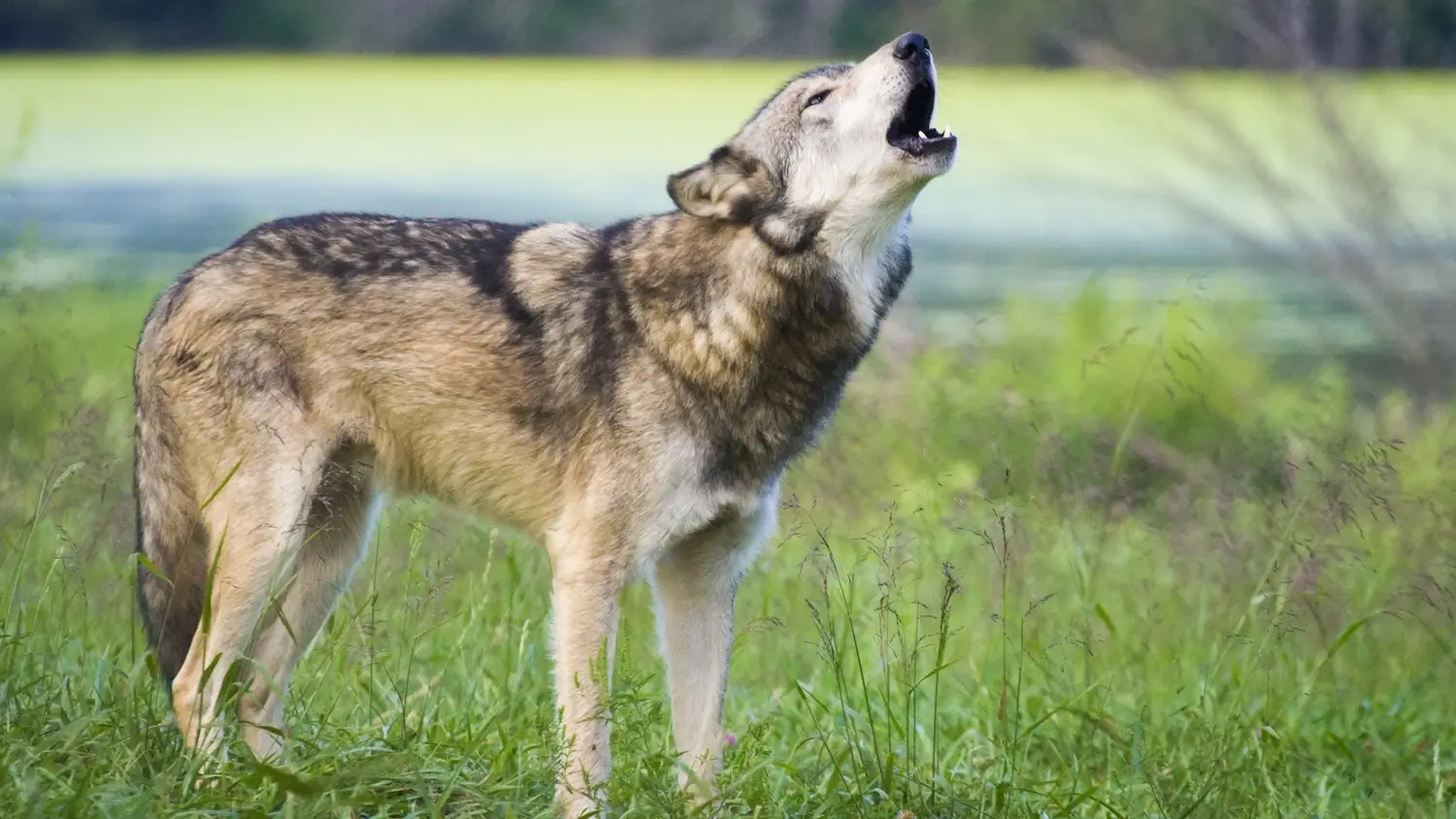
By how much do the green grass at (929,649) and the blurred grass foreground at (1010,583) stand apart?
0.02 meters

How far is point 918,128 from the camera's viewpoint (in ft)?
11.5

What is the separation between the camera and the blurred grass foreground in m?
3.15

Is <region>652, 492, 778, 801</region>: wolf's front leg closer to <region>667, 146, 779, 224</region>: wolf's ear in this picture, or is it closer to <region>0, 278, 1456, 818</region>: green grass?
<region>0, 278, 1456, 818</region>: green grass

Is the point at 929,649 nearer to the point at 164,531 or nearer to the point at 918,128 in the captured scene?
the point at 918,128

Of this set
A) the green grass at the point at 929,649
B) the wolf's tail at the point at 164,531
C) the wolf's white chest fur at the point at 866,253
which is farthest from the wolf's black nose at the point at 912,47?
the wolf's tail at the point at 164,531

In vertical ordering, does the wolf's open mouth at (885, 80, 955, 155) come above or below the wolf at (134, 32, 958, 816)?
above

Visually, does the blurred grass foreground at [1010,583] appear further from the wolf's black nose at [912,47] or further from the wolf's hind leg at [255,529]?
the wolf's black nose at [912,47]

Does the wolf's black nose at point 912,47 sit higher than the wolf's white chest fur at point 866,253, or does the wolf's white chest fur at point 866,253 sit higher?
the wolf's black nose at point 912,47

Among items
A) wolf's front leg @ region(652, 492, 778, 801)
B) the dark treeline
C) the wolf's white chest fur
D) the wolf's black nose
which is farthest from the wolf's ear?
the dark treeline

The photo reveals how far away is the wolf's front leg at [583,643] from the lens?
10.9ft

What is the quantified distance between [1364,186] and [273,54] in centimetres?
1374

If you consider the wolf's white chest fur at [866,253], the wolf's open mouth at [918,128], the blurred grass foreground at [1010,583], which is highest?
the wolf's open mouth at [918,128]

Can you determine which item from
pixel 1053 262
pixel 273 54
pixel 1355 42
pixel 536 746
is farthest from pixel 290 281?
pixel 273 54

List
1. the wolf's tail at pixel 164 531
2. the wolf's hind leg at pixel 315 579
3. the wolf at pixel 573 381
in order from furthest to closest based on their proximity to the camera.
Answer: the wolf's hind leg at pixel 315 579
the wolf's tail at pixel 164 531
the wolf at pixel 573 381
